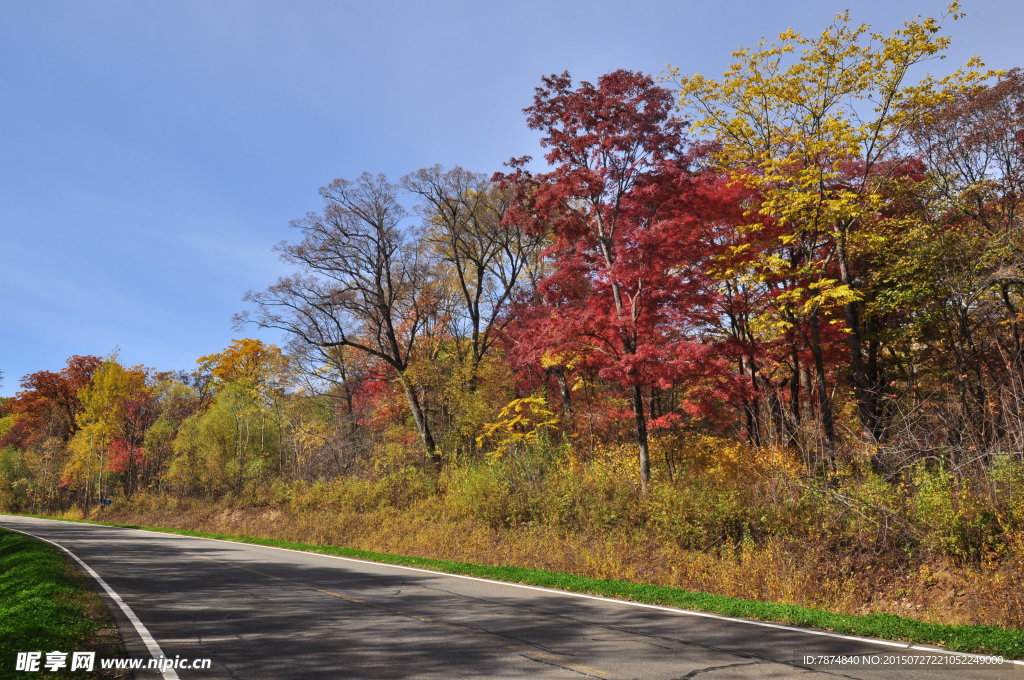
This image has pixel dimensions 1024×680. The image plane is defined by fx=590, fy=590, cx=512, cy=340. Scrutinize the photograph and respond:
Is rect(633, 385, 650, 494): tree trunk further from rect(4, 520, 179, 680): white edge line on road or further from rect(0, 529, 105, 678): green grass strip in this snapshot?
rect(0, 529, 105, 678): green grass strip

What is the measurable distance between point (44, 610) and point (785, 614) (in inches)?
427

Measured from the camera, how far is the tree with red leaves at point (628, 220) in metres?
16.4

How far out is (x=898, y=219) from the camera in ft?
58.8

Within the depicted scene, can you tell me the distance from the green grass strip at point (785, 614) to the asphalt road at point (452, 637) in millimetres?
479

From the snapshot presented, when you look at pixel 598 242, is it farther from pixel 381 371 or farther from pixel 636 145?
pixel 381 371

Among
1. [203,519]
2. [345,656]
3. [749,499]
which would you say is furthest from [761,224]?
[203,519]

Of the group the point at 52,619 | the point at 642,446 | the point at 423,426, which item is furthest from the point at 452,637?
the point at 423,426

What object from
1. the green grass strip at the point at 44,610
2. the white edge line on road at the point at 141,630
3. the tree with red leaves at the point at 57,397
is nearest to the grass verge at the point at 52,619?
the green grass strip at the point at 44,610

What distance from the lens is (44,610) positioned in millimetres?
8742

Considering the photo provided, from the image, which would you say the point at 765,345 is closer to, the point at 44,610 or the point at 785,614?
the point at 785,614

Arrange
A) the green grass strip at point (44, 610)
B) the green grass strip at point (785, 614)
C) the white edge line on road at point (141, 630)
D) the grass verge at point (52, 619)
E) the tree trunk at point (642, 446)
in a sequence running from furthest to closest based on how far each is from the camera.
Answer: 1. the tree trunk at point (642, 446)
2. the green grass strip at point (44, 610)
3. the grass verge at point (52, 619)
4. the green grass strip at point (785, 614)
5. the white edge line on road at point (141, 630)

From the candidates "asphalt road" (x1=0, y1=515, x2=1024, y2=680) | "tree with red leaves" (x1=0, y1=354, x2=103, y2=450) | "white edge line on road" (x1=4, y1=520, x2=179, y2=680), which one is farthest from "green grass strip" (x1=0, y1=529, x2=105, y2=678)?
"tree with red leaves" (x1=0, y1=354, x2=103, y2=450)

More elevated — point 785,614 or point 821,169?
point 821,169

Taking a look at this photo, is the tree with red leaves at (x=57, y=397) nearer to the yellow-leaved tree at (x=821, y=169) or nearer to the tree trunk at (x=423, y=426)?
the tree trunk at (x=423, y=426)
